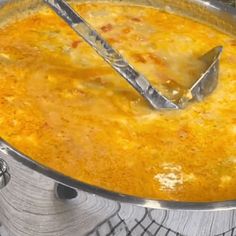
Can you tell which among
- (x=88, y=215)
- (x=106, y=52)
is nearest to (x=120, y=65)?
(x=106, y=52)

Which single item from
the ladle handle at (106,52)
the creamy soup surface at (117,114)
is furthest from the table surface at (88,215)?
the ladle handle at (106,52)

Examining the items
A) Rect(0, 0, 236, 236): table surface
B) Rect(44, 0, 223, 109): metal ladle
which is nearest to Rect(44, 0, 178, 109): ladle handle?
Rect(44, 0, 223, 109): metal ladle

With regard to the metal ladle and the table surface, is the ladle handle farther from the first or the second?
the table surface

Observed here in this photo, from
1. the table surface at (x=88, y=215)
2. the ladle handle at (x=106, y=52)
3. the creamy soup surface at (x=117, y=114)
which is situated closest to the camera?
the table surface at (x=88, y=215)

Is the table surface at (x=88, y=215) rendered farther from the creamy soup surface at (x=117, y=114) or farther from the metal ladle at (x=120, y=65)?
the metal ladle at (x=120, y=65)

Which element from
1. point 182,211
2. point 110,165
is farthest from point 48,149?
point 182,211

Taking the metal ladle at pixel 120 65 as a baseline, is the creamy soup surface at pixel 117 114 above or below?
below
